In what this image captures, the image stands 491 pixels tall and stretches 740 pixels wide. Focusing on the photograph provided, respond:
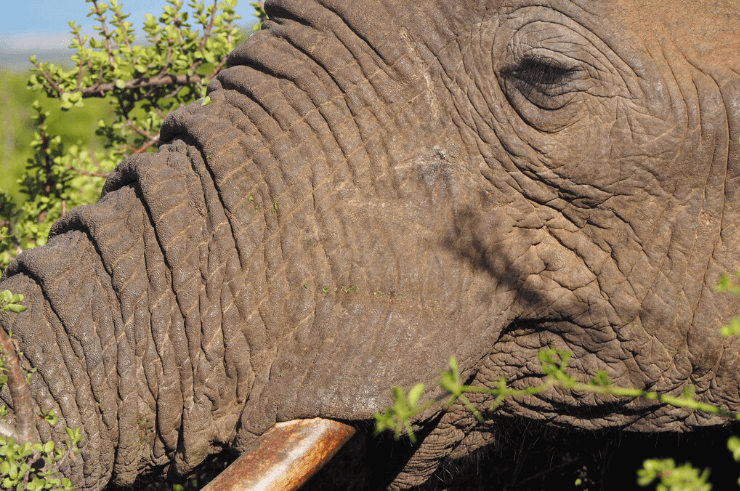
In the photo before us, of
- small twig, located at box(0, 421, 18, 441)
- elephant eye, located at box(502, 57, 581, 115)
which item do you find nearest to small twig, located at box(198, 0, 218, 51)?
elephant eye, located at box(502, 57, 581, 115)

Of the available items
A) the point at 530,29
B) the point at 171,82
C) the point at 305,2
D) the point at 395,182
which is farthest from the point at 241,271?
the point at 171,82

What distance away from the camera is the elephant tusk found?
2.20m

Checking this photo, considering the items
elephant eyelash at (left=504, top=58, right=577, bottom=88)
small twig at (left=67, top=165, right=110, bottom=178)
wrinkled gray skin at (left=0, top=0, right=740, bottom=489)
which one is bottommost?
wrinkled gray skin at (left=0, top=0, right=740, bottom=489)

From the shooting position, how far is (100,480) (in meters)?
2.48

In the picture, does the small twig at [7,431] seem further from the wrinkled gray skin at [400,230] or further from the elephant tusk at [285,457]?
the elephant tusk at [285,457]

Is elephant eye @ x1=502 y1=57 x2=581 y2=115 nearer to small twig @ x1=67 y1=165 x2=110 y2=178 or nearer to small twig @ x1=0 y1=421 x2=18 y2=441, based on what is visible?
small twig @ x1=0 y1=421 x2=18 y2=441

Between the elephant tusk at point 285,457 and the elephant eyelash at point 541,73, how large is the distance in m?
1.17

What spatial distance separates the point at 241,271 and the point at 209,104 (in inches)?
24.8

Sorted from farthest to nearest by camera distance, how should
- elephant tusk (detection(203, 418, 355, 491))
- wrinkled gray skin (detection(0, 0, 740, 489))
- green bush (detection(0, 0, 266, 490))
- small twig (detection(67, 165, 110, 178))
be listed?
small twig (detection(67, 165, 110, 178)), green bush (detection(0, 0, 266, 490)), wrinkled gray skin (detection(0, 0, 740, 489)), elephant tusk (detection(203, 418, 355, 491))

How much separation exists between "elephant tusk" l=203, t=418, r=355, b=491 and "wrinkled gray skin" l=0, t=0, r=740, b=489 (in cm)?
4

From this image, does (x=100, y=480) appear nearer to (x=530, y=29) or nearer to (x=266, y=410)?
(x=266, y=410)

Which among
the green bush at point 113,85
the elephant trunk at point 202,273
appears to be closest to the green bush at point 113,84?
the green bush at point 113,85

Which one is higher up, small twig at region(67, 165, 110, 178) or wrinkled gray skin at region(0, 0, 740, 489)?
small twig at region(67, 165, 110, 178)

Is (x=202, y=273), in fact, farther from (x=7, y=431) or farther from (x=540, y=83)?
(x=540, y=83)
